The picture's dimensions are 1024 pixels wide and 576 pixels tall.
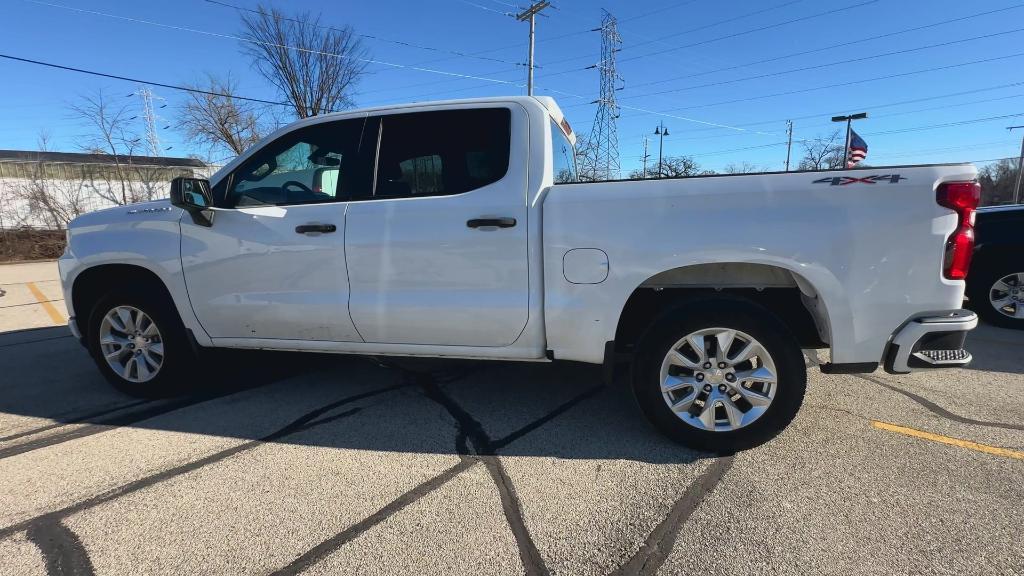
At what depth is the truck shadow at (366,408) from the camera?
306 centimetres

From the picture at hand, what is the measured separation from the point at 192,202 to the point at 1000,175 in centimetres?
8689

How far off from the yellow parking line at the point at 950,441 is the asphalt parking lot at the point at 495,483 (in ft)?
0.04

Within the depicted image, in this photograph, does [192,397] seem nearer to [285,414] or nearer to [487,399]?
[285,414]

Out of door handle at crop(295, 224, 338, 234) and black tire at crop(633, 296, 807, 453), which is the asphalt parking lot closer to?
black tire at crop(633, 296, 807, 453)

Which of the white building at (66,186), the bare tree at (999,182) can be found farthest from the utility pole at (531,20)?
the bare tree at (999,182)

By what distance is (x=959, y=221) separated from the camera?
2.47m

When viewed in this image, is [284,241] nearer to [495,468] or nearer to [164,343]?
[164,343]

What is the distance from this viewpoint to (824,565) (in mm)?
1977

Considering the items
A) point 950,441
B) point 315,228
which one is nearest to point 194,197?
point 315,228

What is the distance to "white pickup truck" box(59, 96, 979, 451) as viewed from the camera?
2555 millimetres

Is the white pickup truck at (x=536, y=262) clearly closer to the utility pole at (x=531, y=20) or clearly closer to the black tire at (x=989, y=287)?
the black tire at (x=989, y=287)

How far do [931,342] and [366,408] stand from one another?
3.37m

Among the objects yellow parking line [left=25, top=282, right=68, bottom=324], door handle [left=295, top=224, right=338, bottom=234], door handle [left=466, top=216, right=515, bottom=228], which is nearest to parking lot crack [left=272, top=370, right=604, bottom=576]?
door handle [left=466, top=216, right=515, bottom=228]

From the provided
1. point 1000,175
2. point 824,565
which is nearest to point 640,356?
point 824,565
